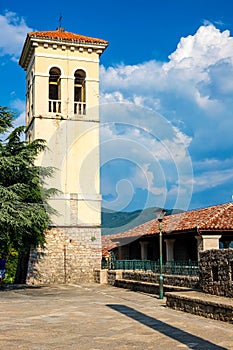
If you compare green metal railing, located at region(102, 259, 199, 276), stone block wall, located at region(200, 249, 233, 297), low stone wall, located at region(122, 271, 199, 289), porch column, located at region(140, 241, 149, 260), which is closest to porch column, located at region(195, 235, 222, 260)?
green metal railing, located at region(102, 259, 199, 276)

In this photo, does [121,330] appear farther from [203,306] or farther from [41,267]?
[41,267]

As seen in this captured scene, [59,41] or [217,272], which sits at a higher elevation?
[59,41]

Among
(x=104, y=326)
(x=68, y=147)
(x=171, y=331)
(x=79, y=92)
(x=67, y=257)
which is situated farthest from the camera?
(x=79, y=92)

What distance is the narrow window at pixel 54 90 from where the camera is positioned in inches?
976

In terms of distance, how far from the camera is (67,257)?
930 inches

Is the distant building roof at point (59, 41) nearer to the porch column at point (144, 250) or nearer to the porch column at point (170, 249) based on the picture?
the porch column at point (144, 250)

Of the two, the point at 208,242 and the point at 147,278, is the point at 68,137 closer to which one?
the point at 147,278

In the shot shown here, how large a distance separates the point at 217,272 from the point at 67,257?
38.8 feet

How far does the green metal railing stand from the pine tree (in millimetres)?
4456

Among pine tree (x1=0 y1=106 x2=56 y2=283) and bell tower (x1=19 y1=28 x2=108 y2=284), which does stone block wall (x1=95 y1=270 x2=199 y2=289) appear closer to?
bell tower (x1=19 y1=28 x2=108 y2=284)

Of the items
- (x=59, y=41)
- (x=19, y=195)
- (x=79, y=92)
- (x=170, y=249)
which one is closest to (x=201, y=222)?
(x=170, y=249)

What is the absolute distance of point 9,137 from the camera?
2023 cm

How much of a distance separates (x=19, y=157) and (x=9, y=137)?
1.22 metres

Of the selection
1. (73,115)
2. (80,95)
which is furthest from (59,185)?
(80,95)
